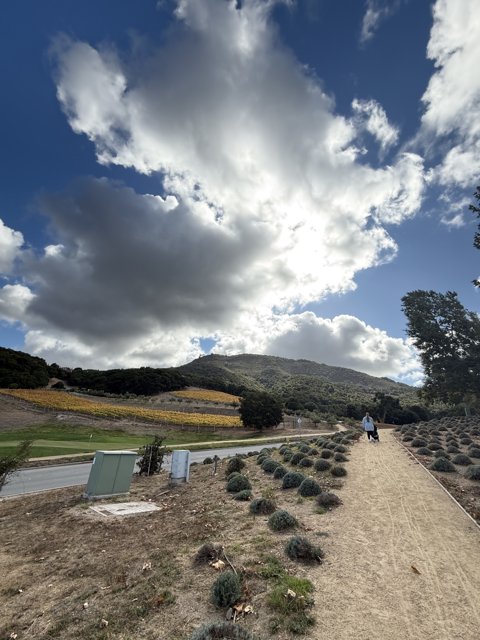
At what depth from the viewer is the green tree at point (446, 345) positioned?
41.2 metres

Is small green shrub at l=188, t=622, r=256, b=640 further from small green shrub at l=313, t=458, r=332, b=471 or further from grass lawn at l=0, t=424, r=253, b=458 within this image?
grass lawn at l=0, t=424, r=253, b=458

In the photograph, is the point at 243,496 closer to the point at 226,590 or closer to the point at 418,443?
the point at 226,590

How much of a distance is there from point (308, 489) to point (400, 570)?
5742 millimetres

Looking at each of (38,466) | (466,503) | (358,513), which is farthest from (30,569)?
(38,466)

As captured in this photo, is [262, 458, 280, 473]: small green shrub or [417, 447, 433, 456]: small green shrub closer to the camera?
[262, 458, 280, 473]: small green shrub

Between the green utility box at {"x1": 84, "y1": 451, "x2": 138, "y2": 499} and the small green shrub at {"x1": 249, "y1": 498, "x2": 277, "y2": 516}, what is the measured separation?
679cm

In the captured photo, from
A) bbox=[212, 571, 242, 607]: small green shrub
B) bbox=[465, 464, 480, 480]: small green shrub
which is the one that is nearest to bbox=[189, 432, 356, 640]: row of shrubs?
bbox=[212, 571, 242, 607]: small green shrub

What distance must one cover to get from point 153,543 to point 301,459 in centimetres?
1037

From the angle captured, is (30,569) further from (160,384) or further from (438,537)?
(160,384)

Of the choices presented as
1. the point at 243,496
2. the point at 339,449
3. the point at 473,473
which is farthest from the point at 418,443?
the point at 243,496

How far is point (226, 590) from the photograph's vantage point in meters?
5.80

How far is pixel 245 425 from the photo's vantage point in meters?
54.5

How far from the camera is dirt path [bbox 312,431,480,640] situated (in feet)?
16.6

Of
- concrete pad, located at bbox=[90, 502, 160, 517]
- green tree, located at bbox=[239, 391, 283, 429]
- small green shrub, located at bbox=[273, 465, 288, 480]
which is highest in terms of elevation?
green tree, located at bbox=[239, 391, 283, 429]
